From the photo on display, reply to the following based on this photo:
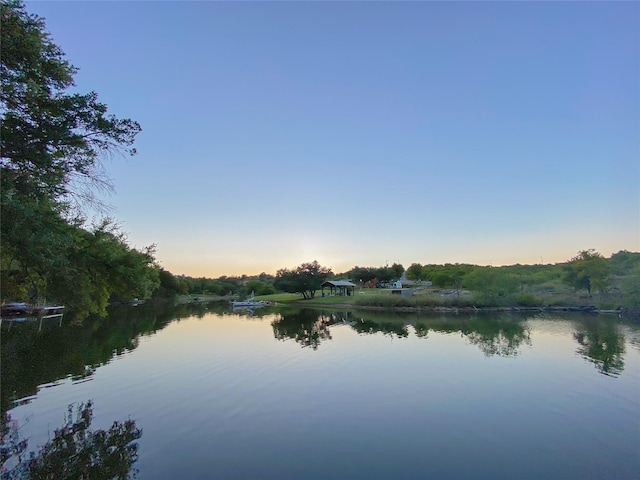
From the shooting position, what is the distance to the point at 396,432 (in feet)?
31.1

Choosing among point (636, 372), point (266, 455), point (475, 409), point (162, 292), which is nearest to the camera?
point (266, 455)

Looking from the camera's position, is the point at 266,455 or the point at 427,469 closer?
the point at 427,469

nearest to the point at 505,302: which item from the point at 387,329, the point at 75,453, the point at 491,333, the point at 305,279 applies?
the point at 491,333

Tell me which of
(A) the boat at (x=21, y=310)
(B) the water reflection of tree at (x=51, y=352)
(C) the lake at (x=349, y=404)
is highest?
(A) the boat at (x=21, y=310)

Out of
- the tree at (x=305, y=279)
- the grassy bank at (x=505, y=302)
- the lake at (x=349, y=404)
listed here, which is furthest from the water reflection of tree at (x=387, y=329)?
the tree at (x=305, y=279)

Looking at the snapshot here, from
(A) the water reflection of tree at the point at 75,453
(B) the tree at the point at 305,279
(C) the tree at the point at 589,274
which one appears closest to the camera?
(A) the water reflection of tree at the point at 75,453

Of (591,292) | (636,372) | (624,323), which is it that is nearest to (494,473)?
(636,372)

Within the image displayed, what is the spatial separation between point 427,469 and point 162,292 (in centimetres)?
9628

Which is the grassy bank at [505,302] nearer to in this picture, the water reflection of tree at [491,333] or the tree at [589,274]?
the tree at [589,274]

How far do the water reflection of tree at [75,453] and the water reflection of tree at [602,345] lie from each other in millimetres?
19056

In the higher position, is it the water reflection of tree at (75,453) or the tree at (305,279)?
the tree at (305,279)

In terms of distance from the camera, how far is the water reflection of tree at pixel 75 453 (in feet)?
23.7

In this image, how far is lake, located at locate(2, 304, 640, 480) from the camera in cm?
793

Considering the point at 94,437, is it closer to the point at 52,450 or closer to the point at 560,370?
the point at 52,450
